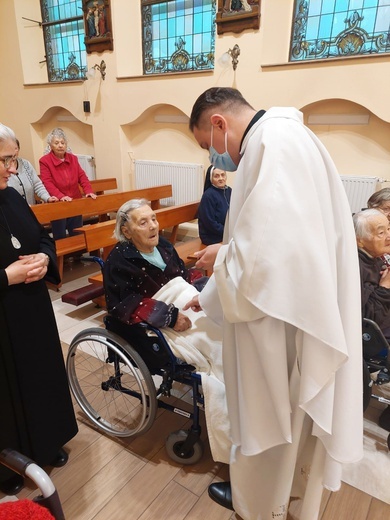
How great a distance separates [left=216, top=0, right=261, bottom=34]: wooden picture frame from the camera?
13.7 feet

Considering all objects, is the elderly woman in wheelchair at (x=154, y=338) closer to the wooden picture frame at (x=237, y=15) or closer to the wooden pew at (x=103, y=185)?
the wooden picture frame at (x=237, y=15)

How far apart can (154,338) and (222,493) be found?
780 millimetres

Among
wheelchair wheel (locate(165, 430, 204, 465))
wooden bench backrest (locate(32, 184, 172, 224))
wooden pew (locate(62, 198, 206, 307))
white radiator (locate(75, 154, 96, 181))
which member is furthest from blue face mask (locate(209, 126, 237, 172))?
white radiator (locate(75, 154, 96, 181))

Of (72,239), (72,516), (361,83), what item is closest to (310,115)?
(361,83)

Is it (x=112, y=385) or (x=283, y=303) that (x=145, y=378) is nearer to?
(x=112, y=385)

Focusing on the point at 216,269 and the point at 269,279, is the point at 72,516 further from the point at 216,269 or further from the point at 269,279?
the point at 269,279

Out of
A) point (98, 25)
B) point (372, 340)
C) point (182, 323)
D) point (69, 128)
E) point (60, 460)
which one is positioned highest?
point (98, 25)

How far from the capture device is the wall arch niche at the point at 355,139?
4.12 metres

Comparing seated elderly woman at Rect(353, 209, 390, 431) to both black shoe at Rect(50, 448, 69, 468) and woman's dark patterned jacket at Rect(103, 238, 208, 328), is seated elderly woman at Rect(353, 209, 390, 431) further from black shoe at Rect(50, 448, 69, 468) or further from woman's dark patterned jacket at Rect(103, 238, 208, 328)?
black shoe at Rect(50, 448, 69, 468)

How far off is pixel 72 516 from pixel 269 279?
4.70 ft

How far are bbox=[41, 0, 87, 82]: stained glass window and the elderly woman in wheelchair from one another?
216 inches

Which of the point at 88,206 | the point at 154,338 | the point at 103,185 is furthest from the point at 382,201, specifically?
the point at 103,185

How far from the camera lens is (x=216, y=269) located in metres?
1.26

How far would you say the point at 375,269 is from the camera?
207cm
